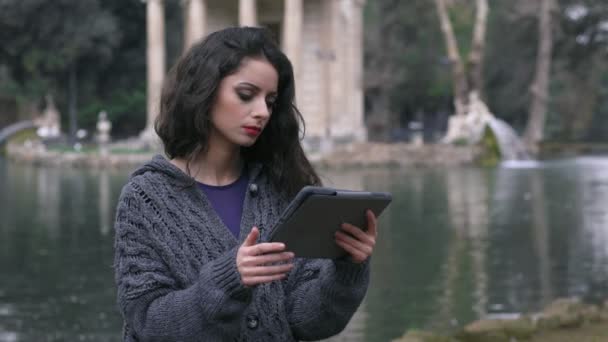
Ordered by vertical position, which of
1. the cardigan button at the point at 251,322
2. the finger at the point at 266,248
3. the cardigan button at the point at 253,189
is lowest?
the cardigan button at the point at 251,322

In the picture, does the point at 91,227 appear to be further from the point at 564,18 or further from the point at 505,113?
the point at 505,113

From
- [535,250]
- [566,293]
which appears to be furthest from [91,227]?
[566,293]

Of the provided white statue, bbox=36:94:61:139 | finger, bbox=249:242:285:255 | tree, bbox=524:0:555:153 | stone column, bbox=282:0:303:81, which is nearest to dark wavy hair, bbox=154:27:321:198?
finger, bbox=249:242:285:255

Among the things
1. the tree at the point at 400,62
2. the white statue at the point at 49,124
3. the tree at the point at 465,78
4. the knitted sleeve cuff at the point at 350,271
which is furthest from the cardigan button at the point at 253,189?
the tree at the point at 400,62

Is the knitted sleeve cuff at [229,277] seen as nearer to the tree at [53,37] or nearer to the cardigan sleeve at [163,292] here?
the cardigan sleeve at [163,292]

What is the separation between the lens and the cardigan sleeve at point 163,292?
292cm

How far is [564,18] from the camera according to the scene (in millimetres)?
60406

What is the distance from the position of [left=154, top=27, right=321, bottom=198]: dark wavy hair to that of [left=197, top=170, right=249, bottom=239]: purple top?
12 centimetres

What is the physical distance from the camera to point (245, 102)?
3.15 meters

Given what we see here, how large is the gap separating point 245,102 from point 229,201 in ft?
1.03

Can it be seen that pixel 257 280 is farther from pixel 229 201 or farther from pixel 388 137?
pixel 388 137

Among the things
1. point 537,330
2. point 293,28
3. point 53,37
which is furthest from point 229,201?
point 53,37

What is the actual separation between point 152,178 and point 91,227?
15.2 metres

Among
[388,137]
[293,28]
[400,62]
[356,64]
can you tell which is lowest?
[388,137]
